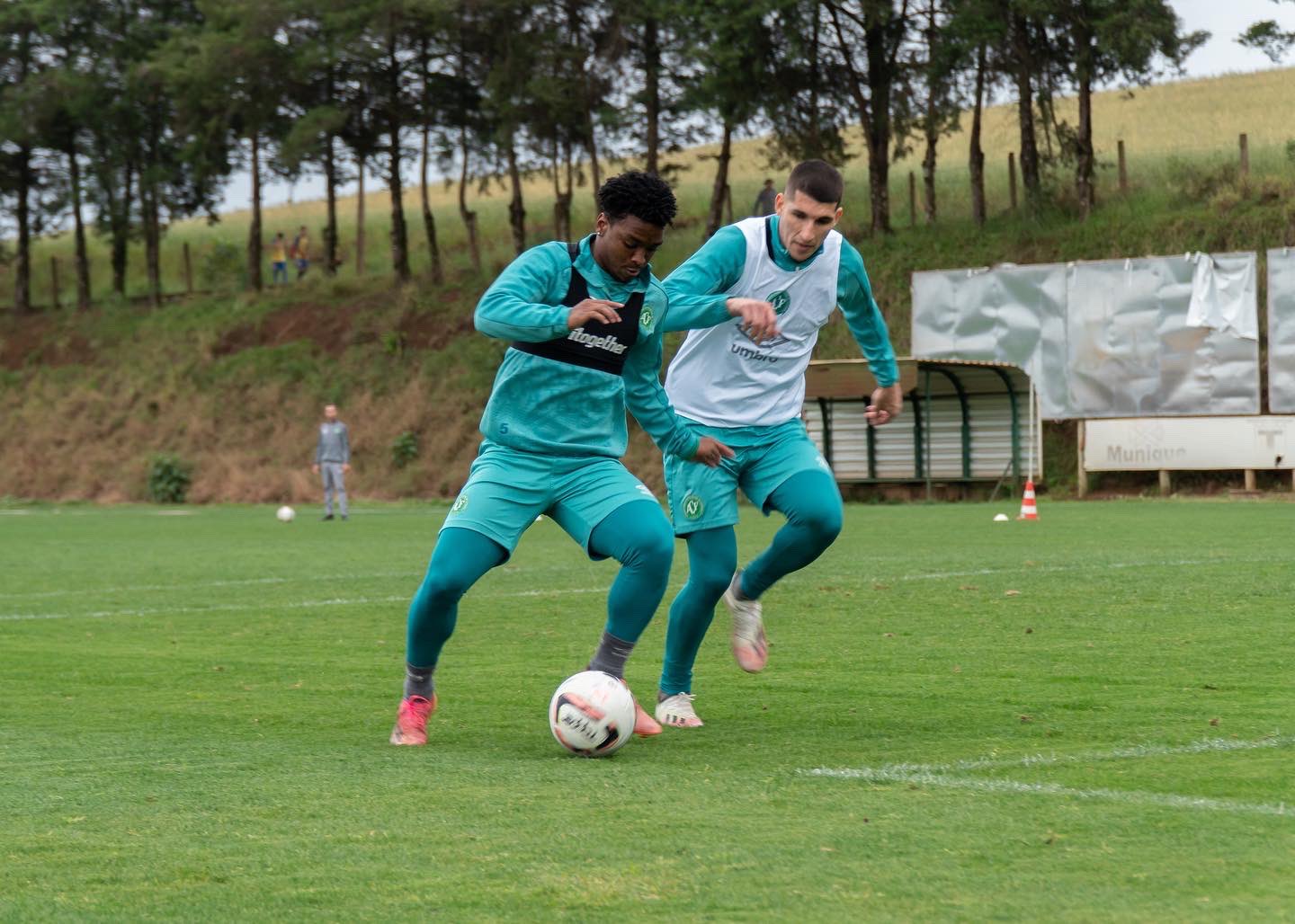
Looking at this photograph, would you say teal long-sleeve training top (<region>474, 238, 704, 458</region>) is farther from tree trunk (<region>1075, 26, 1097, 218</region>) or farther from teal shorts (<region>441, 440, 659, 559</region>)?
tree trunk (<region>1075, 26, 1097, 218</region>)

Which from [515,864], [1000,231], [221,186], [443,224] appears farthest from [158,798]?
[443,224]

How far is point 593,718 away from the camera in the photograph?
614 centimetres

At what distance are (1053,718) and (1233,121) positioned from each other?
62988 millimetres

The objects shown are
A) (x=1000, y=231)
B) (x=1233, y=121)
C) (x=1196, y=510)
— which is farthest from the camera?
(x=1233, y=121)

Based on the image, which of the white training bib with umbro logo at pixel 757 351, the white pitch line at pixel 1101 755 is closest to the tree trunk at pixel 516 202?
the white training bib with umbro logo at pixel 757 351

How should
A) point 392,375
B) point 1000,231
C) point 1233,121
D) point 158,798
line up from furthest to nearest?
point 1233,121
point 392,375
point 1000,231
point 158,798

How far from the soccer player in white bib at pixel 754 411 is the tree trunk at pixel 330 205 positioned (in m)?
39.3

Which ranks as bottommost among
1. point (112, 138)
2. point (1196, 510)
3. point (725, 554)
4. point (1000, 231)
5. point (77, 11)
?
point (1196, 510)

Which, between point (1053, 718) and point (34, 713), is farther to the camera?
point (34, 713)

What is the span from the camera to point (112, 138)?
52.9 meters

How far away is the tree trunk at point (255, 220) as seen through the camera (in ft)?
163

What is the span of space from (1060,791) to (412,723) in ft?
8.12

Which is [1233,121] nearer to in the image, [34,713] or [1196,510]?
[1196,510]

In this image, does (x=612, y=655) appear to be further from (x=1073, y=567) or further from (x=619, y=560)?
(x=1073, y=567)
